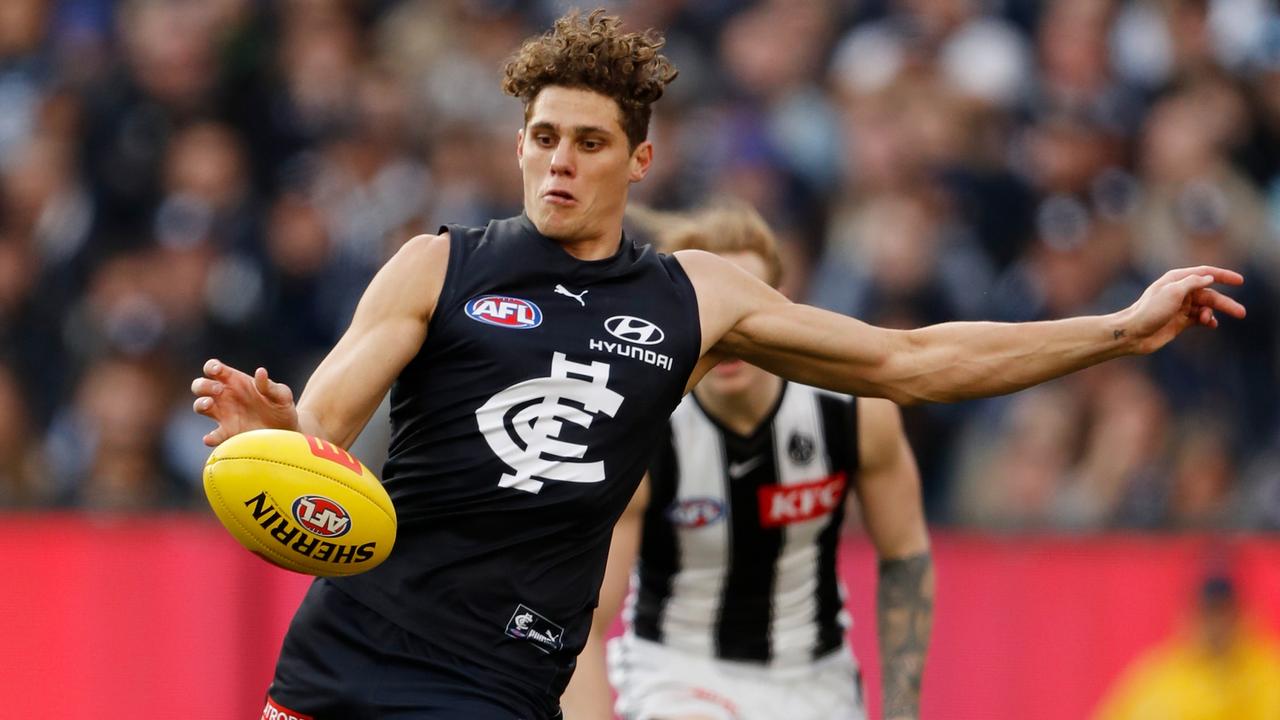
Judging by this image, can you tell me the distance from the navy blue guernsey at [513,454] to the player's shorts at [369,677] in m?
0.04

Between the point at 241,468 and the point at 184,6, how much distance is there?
28.1 ft

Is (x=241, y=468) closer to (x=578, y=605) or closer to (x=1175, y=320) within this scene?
(x=578, y=605)

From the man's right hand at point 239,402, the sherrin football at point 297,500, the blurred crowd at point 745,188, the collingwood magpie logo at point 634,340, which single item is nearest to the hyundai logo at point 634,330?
the collingwood magpie logo at point 634,340

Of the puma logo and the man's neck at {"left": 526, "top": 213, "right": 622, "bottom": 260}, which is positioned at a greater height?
the man's neck at {"left": 526, "top": 213, "right": 622, "bottom": 260}

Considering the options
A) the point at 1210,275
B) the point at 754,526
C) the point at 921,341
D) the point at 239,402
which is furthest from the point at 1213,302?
the point at 239,402

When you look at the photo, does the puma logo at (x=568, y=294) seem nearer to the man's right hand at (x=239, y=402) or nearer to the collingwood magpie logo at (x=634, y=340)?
the collingwood magpie logo at (x=634, y=340)

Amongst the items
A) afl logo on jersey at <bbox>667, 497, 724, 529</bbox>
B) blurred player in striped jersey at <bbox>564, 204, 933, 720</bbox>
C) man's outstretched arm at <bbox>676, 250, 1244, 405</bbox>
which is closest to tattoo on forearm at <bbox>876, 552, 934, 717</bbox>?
blurred player in striped jersey at <bbox>564, 204, 933, 720</bbox>

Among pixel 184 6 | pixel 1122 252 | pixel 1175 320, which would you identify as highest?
pixel 184 6

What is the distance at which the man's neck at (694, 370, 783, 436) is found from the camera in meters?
6.38

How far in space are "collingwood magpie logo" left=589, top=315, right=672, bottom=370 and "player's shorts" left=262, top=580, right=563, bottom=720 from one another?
86 cm

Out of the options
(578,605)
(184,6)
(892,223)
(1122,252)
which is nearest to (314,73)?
(184,6)

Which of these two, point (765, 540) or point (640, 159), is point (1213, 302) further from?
point (765, 540)

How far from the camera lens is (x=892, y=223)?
10320mm

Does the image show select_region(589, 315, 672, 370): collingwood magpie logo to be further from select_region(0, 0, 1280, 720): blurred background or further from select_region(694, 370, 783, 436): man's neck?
select_region(0, 0, 1280, 720): blurred background
